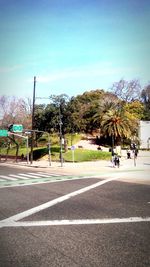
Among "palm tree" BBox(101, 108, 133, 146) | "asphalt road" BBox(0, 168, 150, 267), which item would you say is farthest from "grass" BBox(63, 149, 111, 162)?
"asphalt road" BBox(0, 168, 150, 267)

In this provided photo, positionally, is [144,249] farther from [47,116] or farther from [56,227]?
[47,116]

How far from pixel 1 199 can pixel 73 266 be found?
9.52 m

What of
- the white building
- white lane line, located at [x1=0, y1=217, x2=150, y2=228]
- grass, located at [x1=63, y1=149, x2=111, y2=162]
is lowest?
white lane line, located at [x1=0, y1=217, x2=150, y2=228]

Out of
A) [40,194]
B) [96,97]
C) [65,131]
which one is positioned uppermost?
[96,97]

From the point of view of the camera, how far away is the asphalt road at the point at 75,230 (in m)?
6.87

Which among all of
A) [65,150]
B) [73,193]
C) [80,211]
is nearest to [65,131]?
[65,150]

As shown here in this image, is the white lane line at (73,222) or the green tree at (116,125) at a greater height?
the green tree at (116,125)

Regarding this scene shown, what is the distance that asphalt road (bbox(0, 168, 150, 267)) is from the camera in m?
6.87

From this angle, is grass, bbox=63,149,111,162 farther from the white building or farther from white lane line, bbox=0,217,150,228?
white lane line, bbox=0,217,150,228

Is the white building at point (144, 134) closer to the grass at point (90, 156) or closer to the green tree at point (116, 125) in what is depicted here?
the green tree at point (116, 125)

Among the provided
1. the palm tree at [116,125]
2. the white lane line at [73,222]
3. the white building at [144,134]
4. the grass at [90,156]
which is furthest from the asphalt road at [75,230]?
the white building at [144,134]

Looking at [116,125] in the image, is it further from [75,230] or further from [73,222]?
[75,230]

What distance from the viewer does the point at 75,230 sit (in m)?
9.23

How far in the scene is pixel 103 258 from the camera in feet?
22.5
